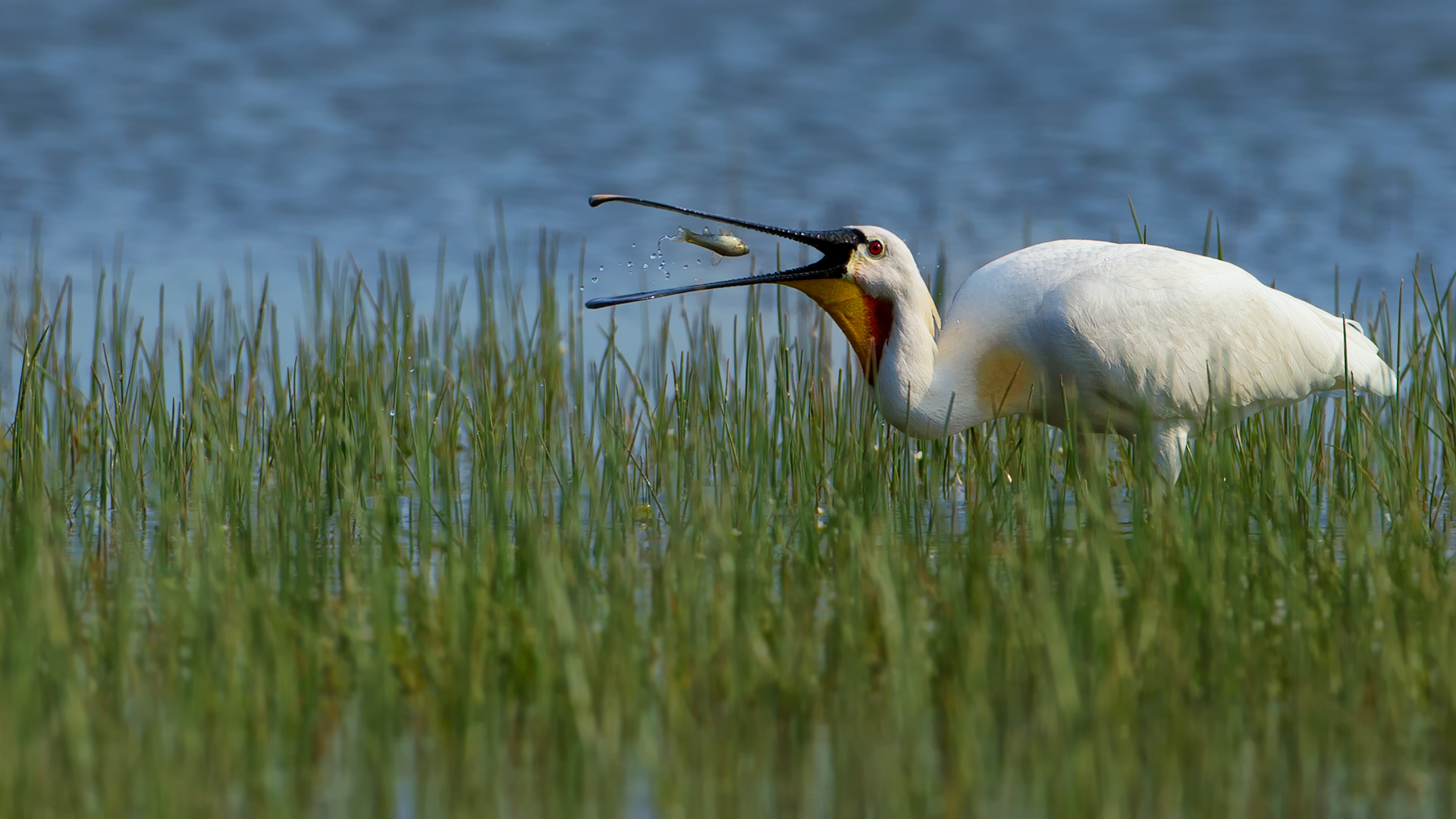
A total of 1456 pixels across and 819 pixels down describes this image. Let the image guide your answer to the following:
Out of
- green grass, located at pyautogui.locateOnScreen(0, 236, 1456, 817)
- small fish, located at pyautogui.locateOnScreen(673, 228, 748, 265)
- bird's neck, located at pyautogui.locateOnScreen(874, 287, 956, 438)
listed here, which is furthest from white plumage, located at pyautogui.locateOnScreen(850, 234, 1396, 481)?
green grass, located at pyautogui.locateOnScreen(0, 236, 1456, 817)

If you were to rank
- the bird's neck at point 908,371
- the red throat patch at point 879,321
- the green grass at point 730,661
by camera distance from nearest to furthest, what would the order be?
the green grass at point 730,661 → the bird's neck at point 908,371 → the red throat patch at point 879,321

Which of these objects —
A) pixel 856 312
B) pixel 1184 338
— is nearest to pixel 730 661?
pixel 856 312

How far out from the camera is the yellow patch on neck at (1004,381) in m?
6.11

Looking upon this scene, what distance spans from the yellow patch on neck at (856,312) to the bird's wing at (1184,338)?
499 millimetres

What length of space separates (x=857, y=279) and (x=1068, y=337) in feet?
2.39

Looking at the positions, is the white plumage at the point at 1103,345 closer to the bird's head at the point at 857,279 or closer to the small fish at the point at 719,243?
the bird's head at the point at 857,279

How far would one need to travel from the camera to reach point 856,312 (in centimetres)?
602

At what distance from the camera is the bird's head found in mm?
5934

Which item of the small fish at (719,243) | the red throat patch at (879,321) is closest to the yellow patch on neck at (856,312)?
the red throat patch at (879,321)

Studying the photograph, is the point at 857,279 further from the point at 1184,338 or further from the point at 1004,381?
the point at 1184,338

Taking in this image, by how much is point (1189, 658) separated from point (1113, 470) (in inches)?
154

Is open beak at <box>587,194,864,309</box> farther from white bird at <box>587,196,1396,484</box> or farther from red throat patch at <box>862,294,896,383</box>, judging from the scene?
red throat patch at <box>862,294,896,383</box>

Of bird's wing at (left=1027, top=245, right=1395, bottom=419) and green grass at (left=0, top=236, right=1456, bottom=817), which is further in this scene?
bird's wing at (left=1027, top=245, right=1395, bottom=419)

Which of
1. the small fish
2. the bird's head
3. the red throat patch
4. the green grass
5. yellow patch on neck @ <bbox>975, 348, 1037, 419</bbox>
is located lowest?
the green grass
